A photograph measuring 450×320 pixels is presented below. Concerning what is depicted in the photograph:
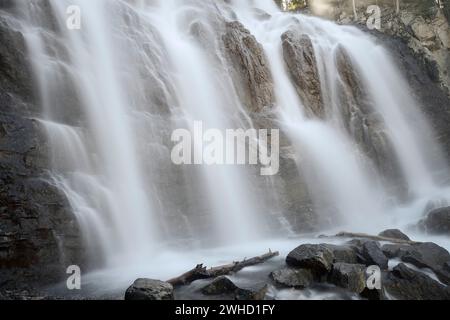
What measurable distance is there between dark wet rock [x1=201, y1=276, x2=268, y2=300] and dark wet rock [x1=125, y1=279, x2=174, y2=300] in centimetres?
83

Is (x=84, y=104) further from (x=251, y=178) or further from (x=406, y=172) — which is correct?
(x=406, y=172)

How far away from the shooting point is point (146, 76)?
12844mm

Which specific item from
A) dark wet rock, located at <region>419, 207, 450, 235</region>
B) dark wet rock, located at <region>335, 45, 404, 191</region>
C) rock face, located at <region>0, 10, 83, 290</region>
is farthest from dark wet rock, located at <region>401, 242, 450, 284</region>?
dark wet rock, located at <region>335, 45, 404, 191</region>

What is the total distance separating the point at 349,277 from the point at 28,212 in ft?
20.7

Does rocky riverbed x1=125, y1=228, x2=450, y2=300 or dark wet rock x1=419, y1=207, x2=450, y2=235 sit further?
A: dark wet rock x1=419, y1=207, x2=450, y2=235

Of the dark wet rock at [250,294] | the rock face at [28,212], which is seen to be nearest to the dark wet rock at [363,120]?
the dark wet rock at [250,294]

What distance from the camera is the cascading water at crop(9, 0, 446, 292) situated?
9.60 meters

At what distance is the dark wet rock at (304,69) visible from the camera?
16.4 m

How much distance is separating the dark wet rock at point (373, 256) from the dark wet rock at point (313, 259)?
0.98 m

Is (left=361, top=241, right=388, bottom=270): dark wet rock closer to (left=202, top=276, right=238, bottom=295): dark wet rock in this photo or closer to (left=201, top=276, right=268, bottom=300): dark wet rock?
(left=201, top=276, right=268, bottom=300): dark wet rock

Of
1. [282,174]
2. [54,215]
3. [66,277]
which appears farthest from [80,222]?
[282,174]

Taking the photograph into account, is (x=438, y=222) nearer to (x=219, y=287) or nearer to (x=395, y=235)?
(x=395, y=235)

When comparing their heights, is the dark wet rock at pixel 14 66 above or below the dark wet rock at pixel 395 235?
above

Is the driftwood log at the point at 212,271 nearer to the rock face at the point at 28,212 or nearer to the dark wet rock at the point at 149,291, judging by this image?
the dark wet rock at the point at 149,291
